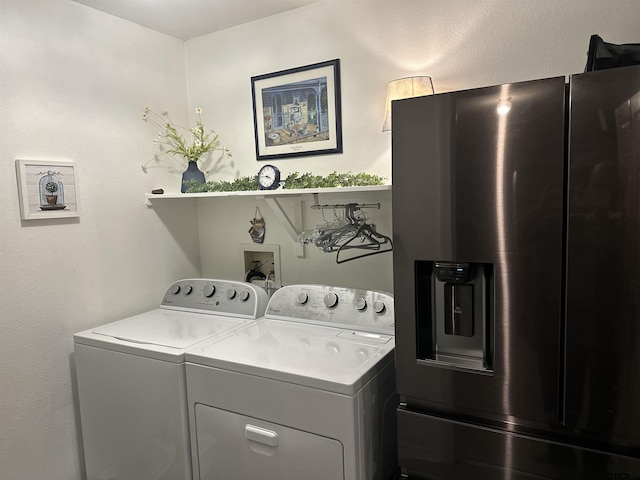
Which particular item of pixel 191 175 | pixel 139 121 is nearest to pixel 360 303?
pixel 191 175

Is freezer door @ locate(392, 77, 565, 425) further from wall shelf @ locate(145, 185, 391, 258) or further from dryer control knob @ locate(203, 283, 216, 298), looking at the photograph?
dryer control knob @ locate(203, 283, 216, 298)

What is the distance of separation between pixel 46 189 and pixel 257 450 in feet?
4.54

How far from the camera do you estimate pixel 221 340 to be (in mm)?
1784

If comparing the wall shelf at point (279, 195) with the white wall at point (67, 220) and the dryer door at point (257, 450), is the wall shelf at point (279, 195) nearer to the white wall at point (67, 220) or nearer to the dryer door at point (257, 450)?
the white wall at point (67, 220)

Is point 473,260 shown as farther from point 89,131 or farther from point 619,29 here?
point 89,131

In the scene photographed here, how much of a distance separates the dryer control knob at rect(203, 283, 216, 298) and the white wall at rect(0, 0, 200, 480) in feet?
1.14

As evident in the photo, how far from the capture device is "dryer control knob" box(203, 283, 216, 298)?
224cm

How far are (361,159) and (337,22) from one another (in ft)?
2.13

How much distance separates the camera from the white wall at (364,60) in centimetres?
167

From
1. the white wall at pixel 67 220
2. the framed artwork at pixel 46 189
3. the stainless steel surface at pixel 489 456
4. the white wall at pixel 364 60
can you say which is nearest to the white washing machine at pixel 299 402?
the stainless steel surface at pixel 489 456

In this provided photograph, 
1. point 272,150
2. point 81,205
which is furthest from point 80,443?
point 272,150

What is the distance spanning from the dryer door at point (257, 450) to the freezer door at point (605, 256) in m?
0.72

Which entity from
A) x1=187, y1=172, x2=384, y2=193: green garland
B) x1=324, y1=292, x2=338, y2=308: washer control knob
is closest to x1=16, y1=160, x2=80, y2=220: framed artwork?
x1=187, y1=172, x2=384, y2=193: green garland

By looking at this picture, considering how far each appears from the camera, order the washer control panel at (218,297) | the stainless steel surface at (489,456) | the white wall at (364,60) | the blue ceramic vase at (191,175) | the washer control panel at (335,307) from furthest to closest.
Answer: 1. the blue ceramic vase at (191,175)
2. the washer control panel at (218,297)
3. the washer control panel at (335,307)
4. the white wall at (364,60)
5. the stainless steel surface at (489,456)
